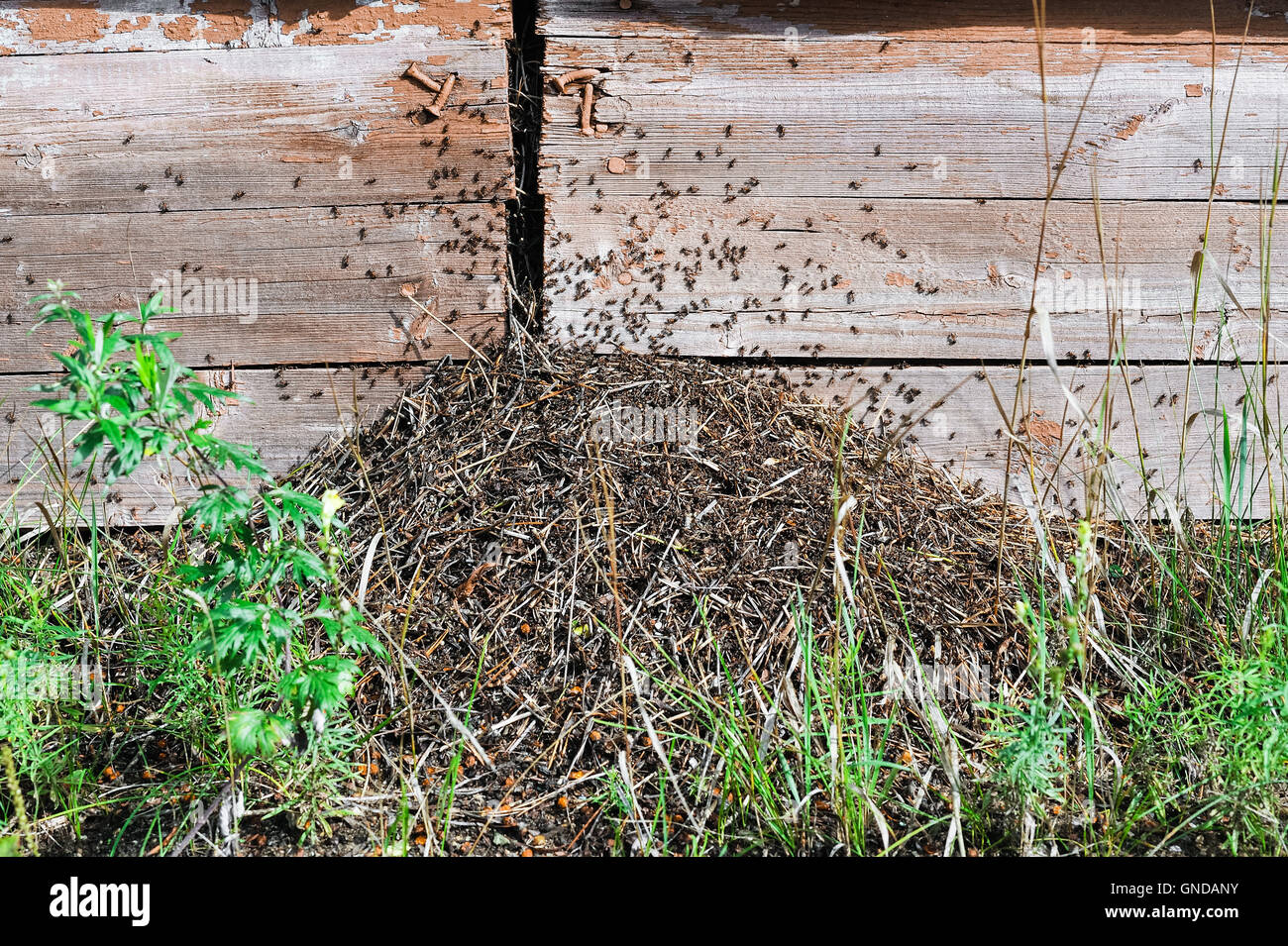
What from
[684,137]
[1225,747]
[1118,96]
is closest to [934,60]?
[1118,96]

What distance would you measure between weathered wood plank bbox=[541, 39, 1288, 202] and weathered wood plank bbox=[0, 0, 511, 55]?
331 millimetres

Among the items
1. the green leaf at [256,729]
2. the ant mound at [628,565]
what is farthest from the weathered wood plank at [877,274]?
the green leaf at [256,729]

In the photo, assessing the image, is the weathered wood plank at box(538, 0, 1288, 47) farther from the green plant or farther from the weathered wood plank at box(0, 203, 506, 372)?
the green plant

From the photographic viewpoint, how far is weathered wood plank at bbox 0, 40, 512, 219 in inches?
102

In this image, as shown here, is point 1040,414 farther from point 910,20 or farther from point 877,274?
point 910,20

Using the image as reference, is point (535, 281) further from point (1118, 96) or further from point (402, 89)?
point (1118, 96)

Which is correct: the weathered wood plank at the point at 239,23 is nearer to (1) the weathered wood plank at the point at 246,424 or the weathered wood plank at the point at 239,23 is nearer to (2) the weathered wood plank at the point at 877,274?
(2) the weathered wood plank at the point at 877,274

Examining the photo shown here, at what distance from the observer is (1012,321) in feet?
9.05

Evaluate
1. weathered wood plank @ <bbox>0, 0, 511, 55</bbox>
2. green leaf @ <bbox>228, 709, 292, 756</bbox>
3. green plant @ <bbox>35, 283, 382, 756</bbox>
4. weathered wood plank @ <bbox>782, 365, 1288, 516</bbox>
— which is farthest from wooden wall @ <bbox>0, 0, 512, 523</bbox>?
green leaf @ <bbox>228, 709, 292, 756</bbox>

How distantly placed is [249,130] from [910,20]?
228 cm

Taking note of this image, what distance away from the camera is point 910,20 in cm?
264

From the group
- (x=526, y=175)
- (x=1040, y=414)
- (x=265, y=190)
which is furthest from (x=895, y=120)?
(x=265, y=190)

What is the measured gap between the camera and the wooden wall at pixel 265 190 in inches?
102

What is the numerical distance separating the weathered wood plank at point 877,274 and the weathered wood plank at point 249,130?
0.45 m
